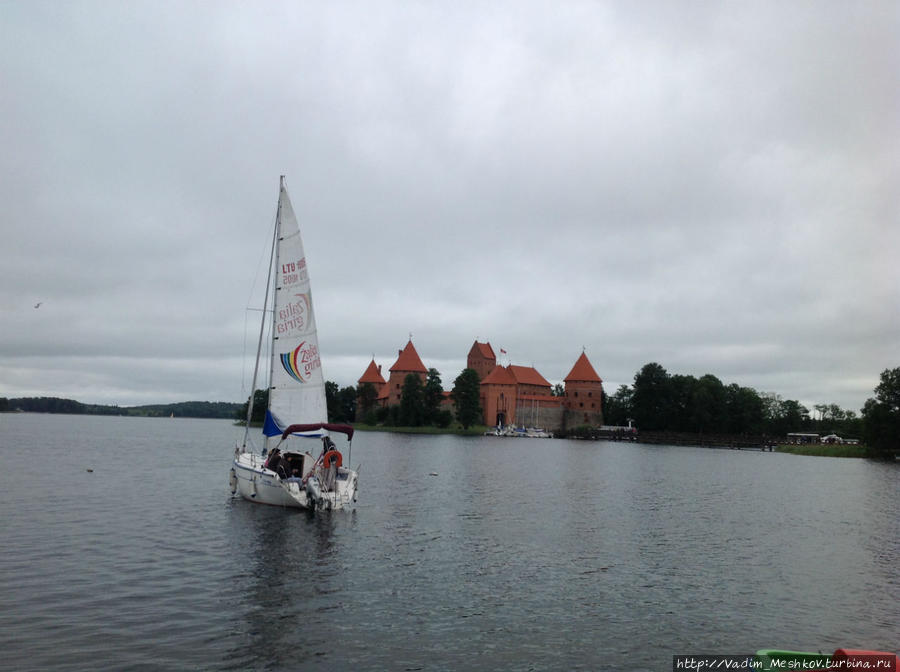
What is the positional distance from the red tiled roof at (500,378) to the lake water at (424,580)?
101 m

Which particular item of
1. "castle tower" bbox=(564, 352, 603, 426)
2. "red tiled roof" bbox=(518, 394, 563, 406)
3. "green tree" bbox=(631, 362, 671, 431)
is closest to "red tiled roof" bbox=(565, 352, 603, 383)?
"castle tower" bbox=(564, 352, 603, 426)

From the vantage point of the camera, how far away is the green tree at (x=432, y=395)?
116125 millimetres

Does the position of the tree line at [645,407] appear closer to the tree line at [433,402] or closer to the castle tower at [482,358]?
the tree line at [433,402]

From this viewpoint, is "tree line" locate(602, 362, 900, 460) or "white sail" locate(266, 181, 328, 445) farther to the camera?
"tree line" locate(602, 362, 900, 460)

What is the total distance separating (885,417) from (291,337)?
78963 millimetres

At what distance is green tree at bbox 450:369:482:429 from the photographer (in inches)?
4473

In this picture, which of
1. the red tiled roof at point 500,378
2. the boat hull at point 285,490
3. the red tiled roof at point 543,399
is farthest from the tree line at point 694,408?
the boat hull at point 285,490

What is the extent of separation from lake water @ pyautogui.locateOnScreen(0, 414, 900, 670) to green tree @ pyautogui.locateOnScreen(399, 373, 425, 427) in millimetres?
83164

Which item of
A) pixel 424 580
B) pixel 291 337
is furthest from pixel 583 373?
pixel 424 580

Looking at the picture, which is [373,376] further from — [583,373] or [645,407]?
[645,407]

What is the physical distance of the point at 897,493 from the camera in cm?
4025

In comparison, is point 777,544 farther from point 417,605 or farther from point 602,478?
point 602,478

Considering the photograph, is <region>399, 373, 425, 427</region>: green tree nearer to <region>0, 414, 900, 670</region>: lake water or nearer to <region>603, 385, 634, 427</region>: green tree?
<region>603, 385, 634, 427</region>: green tree

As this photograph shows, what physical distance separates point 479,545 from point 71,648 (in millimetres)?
11912
